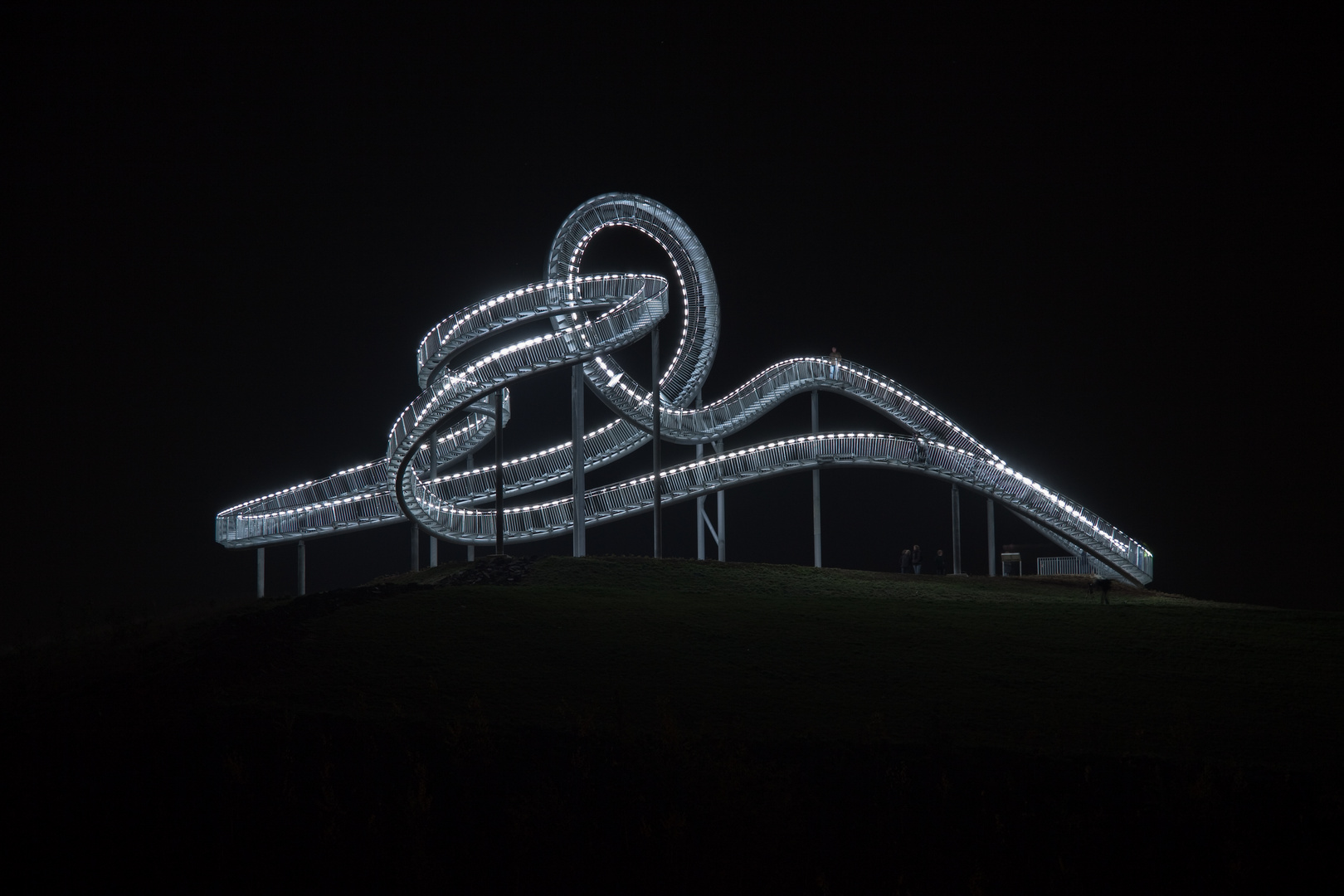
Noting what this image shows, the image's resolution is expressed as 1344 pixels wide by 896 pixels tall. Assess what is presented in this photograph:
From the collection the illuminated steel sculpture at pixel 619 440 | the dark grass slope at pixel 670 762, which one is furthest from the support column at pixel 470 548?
the dark grass slope at pixel 670 762

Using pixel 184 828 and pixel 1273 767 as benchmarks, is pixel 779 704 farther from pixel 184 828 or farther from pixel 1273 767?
pixel 184 828

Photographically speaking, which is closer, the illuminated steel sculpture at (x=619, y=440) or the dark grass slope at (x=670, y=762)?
the dark grass slope at (x=670, y=762)

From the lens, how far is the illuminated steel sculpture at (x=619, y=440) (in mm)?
30422

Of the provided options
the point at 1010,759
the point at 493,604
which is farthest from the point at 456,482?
the point at 1010,759

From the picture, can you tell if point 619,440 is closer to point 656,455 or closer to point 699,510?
point 699,510

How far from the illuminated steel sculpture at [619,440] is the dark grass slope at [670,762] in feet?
42.5

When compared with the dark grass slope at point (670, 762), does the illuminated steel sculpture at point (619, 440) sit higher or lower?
higher

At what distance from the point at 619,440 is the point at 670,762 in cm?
2864

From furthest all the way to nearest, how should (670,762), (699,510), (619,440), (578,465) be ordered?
(619,440)
(699,510)
(578,465)
(670,762)

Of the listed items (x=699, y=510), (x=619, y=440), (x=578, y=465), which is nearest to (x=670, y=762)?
(x=578, y=465)

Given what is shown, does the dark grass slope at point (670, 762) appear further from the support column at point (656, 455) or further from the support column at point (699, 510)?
the support column at point (699, 510)

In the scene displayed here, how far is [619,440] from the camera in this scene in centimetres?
4103

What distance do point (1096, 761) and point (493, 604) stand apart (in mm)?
10925

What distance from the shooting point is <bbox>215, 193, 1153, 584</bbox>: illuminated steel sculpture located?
3042 centimetres
